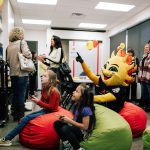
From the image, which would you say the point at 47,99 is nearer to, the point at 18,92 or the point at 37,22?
the point at 18,92

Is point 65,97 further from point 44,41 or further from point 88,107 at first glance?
point 44,41

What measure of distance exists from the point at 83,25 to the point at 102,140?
6525mm

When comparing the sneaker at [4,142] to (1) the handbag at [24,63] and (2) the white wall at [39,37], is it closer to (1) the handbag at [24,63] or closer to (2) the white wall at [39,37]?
(1) the handbag at [24,63]

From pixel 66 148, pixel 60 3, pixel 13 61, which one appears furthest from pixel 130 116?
pixel 60 3

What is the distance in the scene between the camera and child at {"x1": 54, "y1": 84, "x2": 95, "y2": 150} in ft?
7.31

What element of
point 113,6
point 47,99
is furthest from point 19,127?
point 113,6

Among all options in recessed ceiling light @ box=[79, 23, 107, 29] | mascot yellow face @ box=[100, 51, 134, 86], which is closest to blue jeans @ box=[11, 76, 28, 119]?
mascot yellow face @ box=[100, 51, 134, 86]

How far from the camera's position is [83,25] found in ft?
27.5

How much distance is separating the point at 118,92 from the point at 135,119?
1.35ft

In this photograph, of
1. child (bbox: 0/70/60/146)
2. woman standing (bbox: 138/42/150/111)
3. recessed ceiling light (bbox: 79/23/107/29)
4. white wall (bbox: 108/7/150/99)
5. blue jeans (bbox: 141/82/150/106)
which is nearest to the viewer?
child (bbox: 0/70/60/146)

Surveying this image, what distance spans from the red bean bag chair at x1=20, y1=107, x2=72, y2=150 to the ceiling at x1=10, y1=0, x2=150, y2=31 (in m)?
3.64

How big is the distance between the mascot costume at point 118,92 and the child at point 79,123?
0.70 meters

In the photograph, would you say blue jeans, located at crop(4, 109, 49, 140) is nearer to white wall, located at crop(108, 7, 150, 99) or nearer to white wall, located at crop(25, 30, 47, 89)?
white wall, located at crop(108, 7, 150, 99)

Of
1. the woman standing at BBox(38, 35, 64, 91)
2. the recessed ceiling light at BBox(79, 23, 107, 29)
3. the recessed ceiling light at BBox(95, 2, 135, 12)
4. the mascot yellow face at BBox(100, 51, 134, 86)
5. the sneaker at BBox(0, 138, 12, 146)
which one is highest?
the recessed ceiling light at BBox(95, 2, 135, 12)
